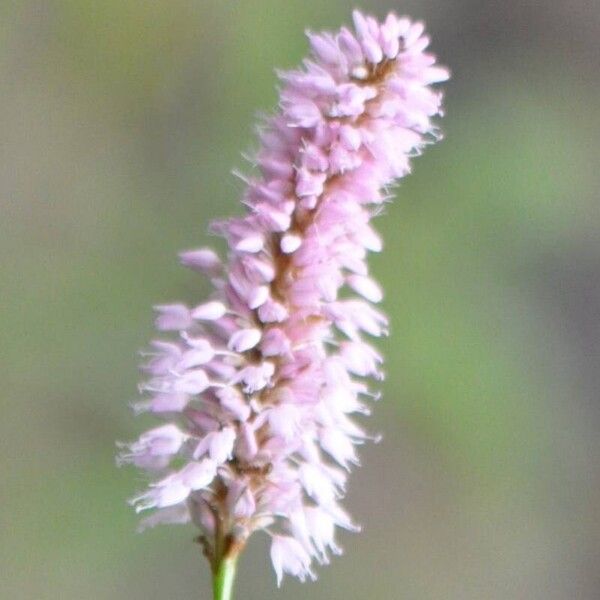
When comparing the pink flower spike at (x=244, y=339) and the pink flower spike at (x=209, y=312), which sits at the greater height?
the pink flower spike at (x=209, y=312)

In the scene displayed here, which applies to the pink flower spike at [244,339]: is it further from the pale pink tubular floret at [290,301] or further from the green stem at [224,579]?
the green stem at [224,579]

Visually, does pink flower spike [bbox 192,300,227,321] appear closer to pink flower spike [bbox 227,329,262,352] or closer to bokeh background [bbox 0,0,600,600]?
pink flower spike [bbox 227,329,262,352]

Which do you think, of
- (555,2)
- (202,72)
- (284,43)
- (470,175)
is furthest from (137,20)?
(555,2)

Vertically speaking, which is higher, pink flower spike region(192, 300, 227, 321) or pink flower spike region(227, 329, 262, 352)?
pink flower spike region(192, 300, 227, 321)

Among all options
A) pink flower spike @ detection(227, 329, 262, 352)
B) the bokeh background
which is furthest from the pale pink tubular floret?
the bokeh background

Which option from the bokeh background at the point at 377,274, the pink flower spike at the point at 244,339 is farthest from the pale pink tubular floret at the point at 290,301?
the bokeh background at the point at 377,274

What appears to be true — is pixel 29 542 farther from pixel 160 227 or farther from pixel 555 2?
pixel 555 2
